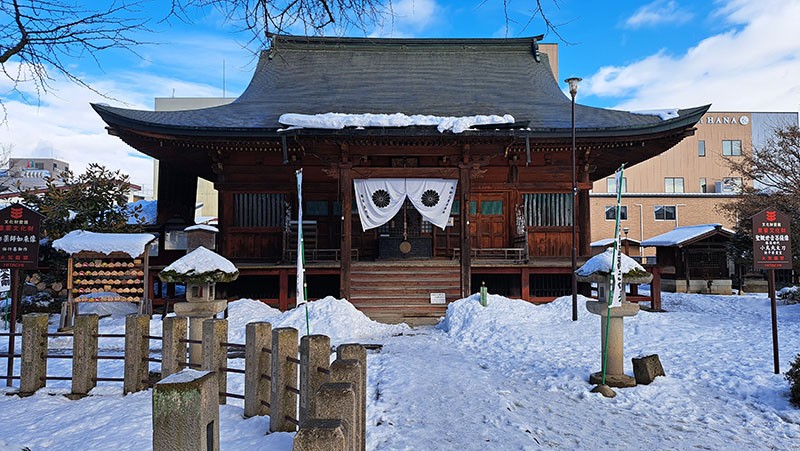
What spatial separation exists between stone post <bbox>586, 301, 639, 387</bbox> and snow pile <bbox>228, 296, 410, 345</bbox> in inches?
187

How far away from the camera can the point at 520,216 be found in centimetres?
1471

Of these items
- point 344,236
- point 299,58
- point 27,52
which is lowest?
point 344,236

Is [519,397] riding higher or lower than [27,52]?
lower

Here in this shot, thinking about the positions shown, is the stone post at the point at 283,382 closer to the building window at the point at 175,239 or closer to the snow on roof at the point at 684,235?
the building window at the point at 175,239

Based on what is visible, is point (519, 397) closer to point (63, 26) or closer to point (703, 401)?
point (703, 401)

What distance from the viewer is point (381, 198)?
515 inches

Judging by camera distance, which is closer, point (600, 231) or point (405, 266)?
point (405, 266)

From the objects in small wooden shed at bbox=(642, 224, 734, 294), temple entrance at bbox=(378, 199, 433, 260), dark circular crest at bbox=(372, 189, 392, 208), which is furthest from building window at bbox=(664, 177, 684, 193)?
dark circular crest at bbox=(372, 189, 392, 208)

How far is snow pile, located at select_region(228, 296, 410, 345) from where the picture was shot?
32.1 ft

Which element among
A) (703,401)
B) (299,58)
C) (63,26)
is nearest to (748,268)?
(703,401)

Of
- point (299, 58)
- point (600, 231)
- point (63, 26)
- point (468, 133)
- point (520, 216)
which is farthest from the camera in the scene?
point (600, 231)

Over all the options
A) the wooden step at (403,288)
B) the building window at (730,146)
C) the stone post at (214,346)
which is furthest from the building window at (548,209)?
the building window at (730,146)

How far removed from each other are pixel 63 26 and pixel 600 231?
35257mm

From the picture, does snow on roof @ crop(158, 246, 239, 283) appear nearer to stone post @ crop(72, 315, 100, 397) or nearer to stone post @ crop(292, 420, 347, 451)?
stone post @ crop(72, 315, 100, 397)
